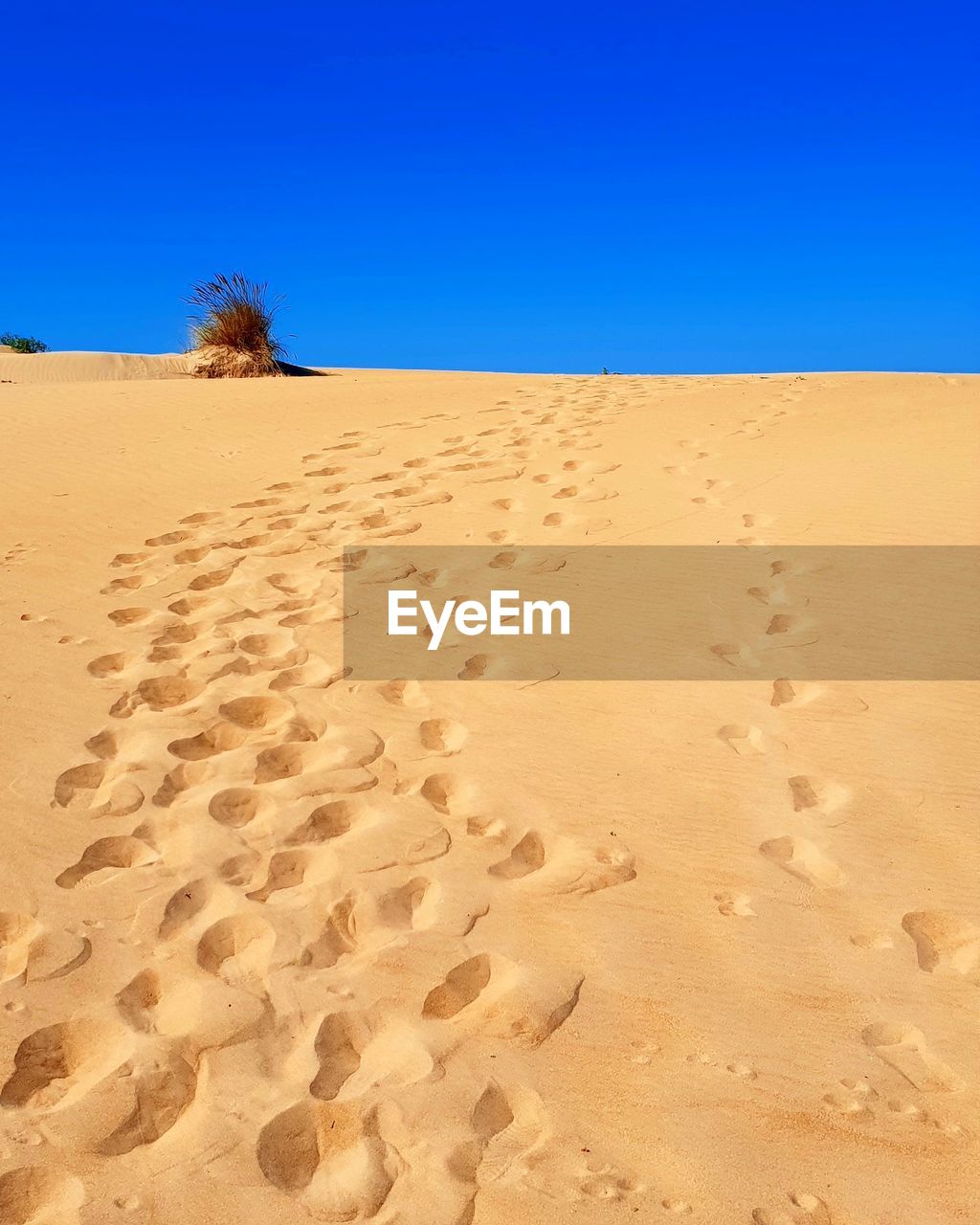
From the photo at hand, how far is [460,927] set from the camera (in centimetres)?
257

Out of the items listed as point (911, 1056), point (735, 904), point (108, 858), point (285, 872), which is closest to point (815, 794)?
point (735, 904)

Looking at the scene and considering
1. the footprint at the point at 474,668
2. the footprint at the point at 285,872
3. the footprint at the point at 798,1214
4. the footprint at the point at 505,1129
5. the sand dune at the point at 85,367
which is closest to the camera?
the footprint at the point at 798,1214

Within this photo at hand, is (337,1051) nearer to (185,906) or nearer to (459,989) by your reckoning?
(459,989)

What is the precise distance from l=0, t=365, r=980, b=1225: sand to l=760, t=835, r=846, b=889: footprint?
0.01 m

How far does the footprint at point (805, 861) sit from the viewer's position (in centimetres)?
274

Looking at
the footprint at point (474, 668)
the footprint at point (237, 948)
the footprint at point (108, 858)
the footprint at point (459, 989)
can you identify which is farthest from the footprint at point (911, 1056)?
the footprint at point (474, 668)

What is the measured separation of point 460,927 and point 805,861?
3.29 feet

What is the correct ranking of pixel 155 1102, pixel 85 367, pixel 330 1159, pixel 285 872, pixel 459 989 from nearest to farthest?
pixel 330 1159
pixel 155 1102
pixel 459 989
pixel 285 872
pixel 85 367

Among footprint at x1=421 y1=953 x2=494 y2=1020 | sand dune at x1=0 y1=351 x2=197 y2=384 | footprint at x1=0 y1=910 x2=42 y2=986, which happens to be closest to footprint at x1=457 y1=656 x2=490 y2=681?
footprint at x1=421 y1=953 x2=494 y2=1020

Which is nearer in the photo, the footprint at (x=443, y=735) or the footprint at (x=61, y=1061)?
the footprint at (x=61, y=1061)

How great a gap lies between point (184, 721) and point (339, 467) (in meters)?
3.77

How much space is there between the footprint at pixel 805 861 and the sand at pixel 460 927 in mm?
12

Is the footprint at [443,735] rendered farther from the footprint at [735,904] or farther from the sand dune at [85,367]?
the sand dune at [85,367]

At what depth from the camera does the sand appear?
1898 millimetres
